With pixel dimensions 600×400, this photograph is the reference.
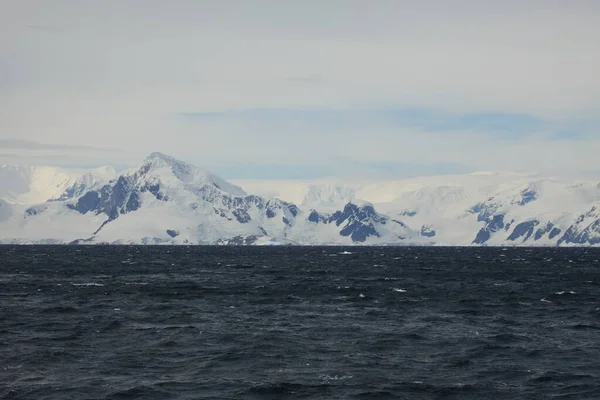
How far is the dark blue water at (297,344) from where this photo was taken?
53.4m

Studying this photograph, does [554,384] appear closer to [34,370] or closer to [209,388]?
[209,388]

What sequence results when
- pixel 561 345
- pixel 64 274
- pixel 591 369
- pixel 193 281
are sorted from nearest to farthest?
pixel 591 369 < pixel 561 345 < pixel 193 281 < pixel 64 274

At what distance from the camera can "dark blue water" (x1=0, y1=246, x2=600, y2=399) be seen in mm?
53406

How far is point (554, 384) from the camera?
54.9m

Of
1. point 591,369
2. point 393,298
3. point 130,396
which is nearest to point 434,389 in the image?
point 591,369

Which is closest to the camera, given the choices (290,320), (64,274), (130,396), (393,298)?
(130,396)

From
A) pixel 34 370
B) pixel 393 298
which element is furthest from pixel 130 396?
pixel 393 298

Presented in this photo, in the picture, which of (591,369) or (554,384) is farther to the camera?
(591,369)

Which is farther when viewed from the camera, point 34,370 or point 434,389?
point 34,370

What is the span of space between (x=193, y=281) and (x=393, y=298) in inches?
1817

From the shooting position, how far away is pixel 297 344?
6938cm

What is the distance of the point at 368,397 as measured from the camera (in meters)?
51.3

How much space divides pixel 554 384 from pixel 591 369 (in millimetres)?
5970

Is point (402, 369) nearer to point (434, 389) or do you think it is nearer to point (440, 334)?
point (434, 389)
